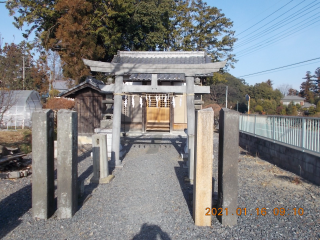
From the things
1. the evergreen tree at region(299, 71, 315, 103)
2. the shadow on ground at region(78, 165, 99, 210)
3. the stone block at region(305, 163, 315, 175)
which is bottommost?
the shadow on ground at region(78, 165, 99, 210)

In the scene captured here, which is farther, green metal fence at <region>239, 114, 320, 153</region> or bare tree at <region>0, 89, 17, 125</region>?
bare tree at <region>0, 89, 17, 125</region>

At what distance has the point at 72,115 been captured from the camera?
439 cm

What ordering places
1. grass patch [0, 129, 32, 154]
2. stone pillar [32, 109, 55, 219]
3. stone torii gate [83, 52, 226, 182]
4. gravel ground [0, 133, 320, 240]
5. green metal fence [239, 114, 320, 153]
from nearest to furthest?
gravel ground [0, 133, 320, 240]
stone pillar [32, 109, 55, 219]
green metal fence [239, 114, 320, 153]
stone torii gate [83, 52, 226, 182]
grass patch [0, 129, 32, 154]

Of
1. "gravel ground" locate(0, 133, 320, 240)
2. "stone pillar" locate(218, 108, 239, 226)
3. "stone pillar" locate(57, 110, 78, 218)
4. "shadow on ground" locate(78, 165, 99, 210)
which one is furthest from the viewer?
"shadow on ground" locate(78, 165, 99, 210)

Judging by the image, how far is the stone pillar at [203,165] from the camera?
13.3 feet

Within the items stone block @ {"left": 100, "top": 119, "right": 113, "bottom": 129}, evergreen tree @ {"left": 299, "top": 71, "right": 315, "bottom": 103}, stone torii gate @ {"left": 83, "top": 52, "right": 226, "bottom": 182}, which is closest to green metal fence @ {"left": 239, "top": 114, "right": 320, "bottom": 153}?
stone torii gate @ {"left": 83, "top": 52, "right": 226, "bottom": 182}

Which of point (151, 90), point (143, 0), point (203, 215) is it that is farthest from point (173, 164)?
point (143, 0)

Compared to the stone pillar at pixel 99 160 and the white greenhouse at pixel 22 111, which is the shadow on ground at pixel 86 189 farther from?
the white greenhouse at pixel 22 111

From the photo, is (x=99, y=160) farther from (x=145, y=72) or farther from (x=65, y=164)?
(x=145, y=72)

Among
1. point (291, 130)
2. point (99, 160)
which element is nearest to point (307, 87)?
point (291, 130)

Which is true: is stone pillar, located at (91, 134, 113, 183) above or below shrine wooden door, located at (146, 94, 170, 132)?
below

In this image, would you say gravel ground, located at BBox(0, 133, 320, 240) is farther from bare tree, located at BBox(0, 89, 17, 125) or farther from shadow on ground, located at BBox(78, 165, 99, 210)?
bare tree, located at BBox(0, 89, 17, 125)

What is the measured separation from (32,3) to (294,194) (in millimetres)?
20244

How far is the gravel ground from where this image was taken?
3.89 metres
